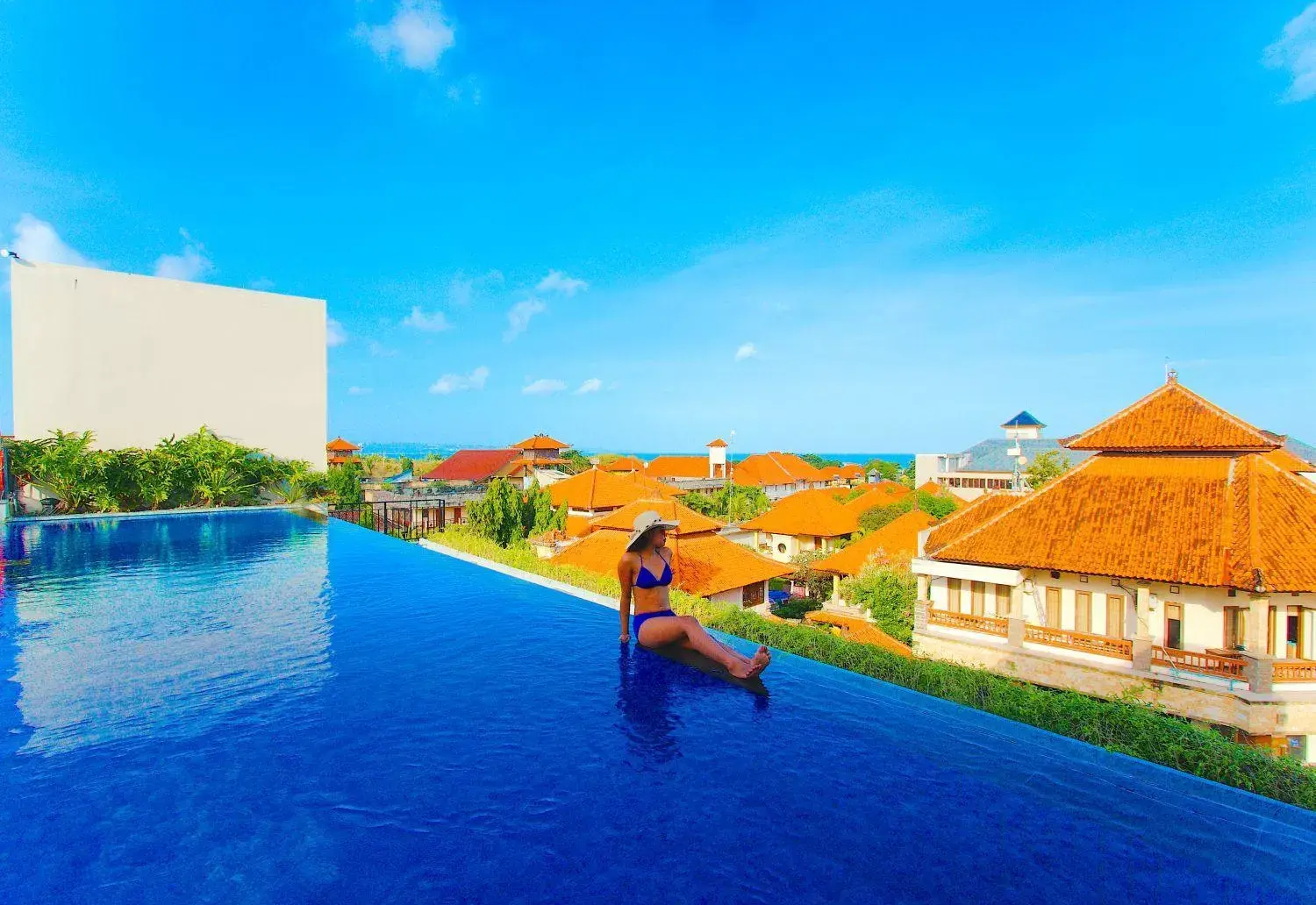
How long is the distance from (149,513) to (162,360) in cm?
627

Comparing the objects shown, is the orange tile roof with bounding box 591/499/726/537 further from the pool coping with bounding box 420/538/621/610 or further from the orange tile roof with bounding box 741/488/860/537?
the orange tile roof with bounding box 741/488/860/537

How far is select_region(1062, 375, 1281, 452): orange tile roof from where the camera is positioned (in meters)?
12.9

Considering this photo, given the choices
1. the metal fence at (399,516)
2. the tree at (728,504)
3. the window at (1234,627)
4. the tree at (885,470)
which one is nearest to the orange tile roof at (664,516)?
the metal fence at (399,516)

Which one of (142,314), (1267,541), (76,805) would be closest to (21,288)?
(142,314)

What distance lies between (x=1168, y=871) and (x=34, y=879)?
509 cm

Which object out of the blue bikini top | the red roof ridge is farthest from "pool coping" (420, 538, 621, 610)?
the red roof ridge

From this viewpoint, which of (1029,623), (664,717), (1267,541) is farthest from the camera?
(1029,623)

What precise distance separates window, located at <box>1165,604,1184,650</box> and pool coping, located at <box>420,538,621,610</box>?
413 inches

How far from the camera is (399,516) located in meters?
21.3

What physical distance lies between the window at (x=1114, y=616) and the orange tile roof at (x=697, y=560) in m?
7.66

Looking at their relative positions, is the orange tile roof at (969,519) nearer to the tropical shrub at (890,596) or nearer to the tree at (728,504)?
the tropical shrub at (890,596)

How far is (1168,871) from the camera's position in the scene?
305 centimetres

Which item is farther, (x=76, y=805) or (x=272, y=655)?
(x=272, y=655)

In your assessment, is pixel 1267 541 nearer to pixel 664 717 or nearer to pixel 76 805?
pixel 664 717
